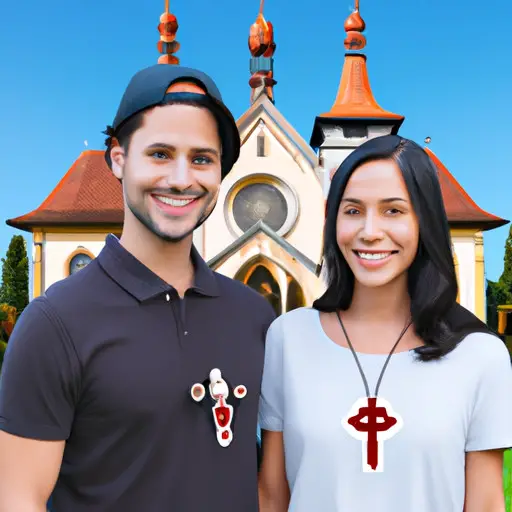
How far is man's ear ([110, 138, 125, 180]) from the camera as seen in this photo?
2931 mm

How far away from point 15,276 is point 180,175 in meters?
37.8

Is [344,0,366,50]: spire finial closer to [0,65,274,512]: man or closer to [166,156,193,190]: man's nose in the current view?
[0,65,274,512]: man

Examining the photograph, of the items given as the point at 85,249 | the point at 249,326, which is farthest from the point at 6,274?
the point at 249,326

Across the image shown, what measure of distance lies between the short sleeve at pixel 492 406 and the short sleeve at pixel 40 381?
1.49 m

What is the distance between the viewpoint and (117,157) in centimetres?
296

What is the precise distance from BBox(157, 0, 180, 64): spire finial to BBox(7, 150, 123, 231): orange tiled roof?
4.68 meters

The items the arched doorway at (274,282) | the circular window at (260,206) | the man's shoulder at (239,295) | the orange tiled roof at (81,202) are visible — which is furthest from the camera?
the orange tiled roof at (81,202)

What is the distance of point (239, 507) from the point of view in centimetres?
282

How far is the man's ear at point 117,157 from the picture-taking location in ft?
9.62

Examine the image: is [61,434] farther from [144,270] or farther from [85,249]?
[85,249]

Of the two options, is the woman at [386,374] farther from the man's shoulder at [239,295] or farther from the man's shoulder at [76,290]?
the man's shoulder at [76,290]

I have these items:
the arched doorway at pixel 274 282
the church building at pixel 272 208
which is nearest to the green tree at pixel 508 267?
the church building at pixel 272 208

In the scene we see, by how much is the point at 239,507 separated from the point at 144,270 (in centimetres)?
103

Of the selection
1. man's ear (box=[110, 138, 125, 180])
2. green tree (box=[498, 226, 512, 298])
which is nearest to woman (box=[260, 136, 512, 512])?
man's ear (box=[110, 138, 125, 180])
